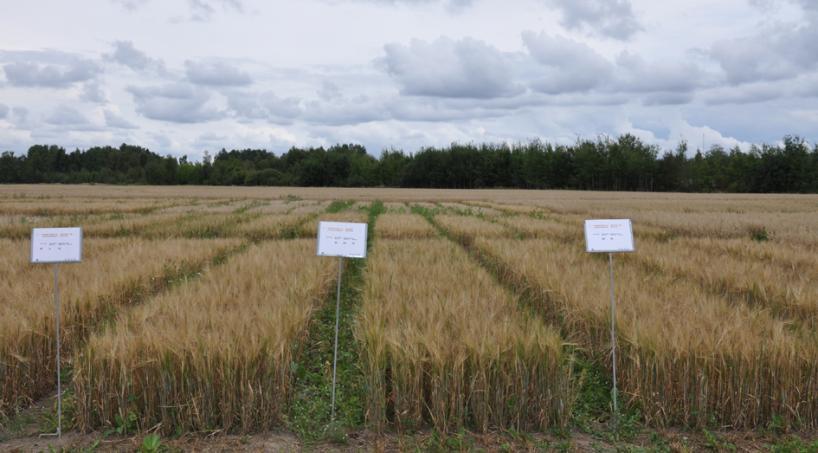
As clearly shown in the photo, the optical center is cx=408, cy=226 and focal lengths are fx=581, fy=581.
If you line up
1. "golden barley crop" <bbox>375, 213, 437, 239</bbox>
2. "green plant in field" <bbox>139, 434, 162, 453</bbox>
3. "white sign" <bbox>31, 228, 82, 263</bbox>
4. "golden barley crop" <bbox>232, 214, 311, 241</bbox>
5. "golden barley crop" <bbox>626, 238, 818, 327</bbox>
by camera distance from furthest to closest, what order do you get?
"golden barley crop" <bbox>232, 214, 311, 241</bbox>
"golden barley crop" <bbox>375, 213, 437, 239</bbox>
"golden barley crop" <bbox>626, 238, 818, 327</bbox>
"white sign" <bbox>31, 228, 82, 263</bbox>
"green plant in field" <bbox>139, 434, 162, 453</bbox>

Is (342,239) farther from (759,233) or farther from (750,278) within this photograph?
(759,233)

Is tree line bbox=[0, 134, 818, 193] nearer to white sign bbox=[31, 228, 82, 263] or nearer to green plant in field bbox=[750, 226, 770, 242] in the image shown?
green plant in field bbox=[750, 226, 770, 242]

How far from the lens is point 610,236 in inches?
205

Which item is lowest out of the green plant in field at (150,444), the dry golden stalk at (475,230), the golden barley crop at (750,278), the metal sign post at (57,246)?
the green plant in field at (150,444)

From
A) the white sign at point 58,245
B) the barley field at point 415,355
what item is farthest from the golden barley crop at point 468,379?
the white sign at point 58,245

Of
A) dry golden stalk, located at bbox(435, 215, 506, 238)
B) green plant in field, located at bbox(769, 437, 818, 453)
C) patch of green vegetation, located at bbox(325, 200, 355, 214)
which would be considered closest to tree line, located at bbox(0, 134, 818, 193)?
patch of green vegetation, located at bbox(325, 200, 355, 214)

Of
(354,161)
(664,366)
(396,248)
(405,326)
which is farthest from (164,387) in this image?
(354,161)

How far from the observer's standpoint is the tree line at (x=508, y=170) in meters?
75.7

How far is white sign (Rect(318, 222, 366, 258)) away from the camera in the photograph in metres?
5.08

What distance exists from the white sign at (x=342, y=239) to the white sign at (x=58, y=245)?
2023 mm

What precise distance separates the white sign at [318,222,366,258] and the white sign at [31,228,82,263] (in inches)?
79.6

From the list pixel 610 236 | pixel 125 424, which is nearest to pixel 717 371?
pixel 610 236

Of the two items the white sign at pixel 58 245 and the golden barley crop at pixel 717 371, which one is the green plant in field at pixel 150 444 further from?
the golden barley crop at pixel 717 371

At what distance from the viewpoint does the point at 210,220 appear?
18.3 meters
